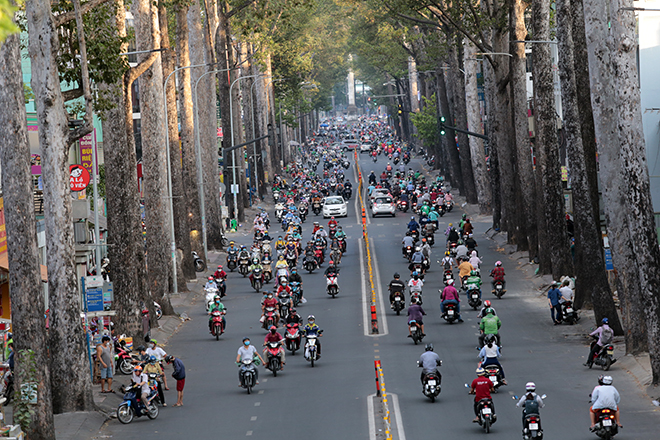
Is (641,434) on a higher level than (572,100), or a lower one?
lower

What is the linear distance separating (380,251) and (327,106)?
11608cm

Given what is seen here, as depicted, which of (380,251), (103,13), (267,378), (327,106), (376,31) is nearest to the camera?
(103,13)

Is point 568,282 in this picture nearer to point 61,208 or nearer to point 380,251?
point 61,208

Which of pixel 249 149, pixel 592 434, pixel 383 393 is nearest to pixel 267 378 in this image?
pixel 383 393

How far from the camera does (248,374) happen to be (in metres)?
22.5

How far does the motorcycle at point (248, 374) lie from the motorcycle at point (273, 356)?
1715 millimetres

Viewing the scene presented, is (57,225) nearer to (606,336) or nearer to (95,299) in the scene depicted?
(95,299)

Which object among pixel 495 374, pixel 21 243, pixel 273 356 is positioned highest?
pixel 21 243

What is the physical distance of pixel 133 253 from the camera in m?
26.9

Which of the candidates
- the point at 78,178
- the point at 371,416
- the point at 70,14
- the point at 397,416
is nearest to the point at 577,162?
the point at 397,416

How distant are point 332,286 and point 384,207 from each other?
29.4 m

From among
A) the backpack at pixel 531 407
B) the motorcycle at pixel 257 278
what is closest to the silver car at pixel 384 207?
the motorcycle at pixel 257 278

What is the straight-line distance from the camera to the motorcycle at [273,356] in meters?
24.3

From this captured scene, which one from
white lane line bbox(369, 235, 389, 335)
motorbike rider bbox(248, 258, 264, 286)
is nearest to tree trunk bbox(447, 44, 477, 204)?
white lane line bbox(369, 235, 389, 335)
